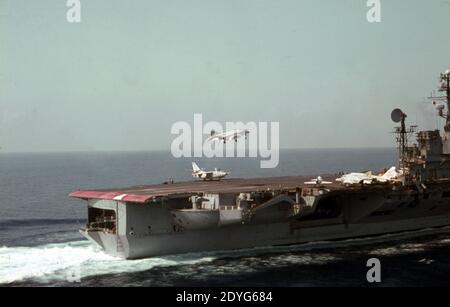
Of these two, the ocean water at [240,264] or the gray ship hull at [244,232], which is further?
the gray ship hull at [244,232]

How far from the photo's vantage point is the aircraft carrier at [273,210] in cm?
2422

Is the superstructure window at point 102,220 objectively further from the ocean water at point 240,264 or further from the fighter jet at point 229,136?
the fighter jet at point 229,136

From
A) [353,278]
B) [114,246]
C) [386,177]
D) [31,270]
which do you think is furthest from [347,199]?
[31,270]

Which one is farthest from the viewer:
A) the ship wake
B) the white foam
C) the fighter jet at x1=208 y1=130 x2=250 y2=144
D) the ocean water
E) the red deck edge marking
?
the fighter jet at x1=208 y1=130 x2=250 y2=144

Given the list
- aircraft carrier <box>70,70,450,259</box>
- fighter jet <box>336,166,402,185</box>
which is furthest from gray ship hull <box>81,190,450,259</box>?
fighter jet <box>336,166,402,185</box>

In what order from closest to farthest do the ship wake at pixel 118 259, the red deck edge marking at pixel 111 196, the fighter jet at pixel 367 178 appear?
the ship wake at pixel 118 259, the red deck edge marking at pixel 111 196, the fighter jet at pixel 367 178

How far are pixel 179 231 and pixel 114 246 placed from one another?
3110 mm

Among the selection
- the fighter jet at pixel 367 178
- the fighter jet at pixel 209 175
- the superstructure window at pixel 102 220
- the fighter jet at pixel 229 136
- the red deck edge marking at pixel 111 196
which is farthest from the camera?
the fighter jet at pixel 209 175

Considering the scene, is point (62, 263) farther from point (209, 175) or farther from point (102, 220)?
point (209, 175)

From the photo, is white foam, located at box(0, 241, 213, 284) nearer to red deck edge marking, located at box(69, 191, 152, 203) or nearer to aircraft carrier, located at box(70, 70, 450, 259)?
aircraft carrier, located at box(70, 70, 450, 259)

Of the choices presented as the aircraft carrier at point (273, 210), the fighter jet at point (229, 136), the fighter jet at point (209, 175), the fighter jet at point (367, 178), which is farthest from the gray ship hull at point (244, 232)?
the fighter jet at point (209, 175)

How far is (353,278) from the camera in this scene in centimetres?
2142

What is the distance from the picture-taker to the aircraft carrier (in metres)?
24.2
